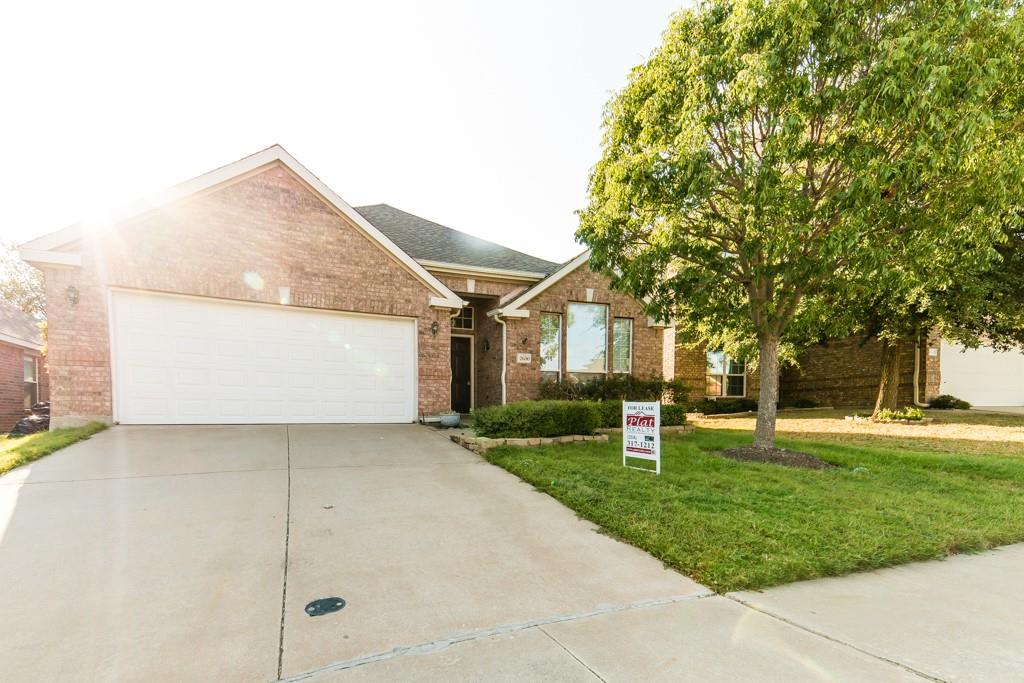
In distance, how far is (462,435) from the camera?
859cm

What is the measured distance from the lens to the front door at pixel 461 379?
1398cm

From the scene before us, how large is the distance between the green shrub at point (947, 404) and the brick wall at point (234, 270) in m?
18.1

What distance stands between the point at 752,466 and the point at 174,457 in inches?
331

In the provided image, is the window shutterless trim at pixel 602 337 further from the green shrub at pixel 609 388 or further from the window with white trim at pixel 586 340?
the green shrub at pixel 609 388

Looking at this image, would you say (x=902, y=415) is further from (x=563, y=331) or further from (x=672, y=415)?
(x=563, y=331)

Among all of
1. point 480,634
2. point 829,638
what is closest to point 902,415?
point 829,638

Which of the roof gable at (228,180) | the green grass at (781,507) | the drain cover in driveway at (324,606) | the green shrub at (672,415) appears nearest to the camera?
the drain cover in driveway at (324,606)

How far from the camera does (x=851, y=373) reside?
19594 millimetres

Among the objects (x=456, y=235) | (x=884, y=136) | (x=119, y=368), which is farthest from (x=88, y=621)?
(x=456, y=235)

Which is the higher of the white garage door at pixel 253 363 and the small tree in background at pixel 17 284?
the small tree in background at pixel 17 284

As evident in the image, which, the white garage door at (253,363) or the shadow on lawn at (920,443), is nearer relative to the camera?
the white garage door at (253,363)

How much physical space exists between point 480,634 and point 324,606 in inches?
39.6

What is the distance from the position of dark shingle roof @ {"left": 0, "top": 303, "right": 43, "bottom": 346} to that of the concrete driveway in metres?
14.8

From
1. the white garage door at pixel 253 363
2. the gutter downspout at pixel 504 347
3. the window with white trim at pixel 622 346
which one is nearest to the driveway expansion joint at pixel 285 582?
the white garage door at pixel 253 363
